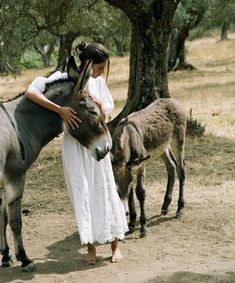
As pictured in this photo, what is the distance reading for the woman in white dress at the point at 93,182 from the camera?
210 inches

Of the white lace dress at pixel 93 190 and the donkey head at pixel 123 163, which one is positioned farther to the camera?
the donkey head at pixel 123 163

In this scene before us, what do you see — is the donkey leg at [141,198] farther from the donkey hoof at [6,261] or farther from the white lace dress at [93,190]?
the donkey hoof at [6,261]

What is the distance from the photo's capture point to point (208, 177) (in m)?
9.02

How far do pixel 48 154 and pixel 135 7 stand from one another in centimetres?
322

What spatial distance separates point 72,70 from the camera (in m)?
5.08

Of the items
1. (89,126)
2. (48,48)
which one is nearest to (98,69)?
(89,126)

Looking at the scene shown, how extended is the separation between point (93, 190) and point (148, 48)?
5.52m

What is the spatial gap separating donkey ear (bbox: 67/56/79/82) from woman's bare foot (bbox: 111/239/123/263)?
1.65 m

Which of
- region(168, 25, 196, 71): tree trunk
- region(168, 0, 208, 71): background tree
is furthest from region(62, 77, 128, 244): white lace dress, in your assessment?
region(168, 25, 196, 71): tree trunk

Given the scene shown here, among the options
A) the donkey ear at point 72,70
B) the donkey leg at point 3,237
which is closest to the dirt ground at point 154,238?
the donkey leg at point 3,237

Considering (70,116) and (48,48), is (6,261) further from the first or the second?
(48,48)

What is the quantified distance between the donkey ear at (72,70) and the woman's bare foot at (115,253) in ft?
5.41

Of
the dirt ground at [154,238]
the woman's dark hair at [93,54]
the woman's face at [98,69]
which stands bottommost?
the dirt ground at [154,238]

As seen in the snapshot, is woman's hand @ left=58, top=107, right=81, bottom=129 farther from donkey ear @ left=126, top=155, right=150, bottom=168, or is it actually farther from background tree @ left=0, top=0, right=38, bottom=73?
background tree @ left=0, top=0, right=38, bottom=73
